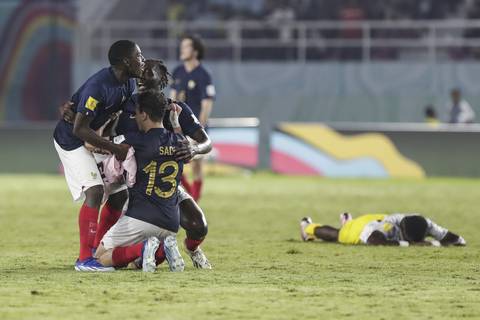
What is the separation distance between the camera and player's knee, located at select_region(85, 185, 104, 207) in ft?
33.1

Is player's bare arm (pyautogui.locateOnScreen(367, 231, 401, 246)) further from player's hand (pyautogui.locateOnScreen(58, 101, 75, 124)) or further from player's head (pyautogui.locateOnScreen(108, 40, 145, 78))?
player's hand (pyautogui.locateOnScreen(58, 101, 75, 124))

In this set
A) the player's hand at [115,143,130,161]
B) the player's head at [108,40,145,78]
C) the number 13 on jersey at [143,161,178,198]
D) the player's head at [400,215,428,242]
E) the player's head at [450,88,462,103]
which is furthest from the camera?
the player's head at [450,88,462,103]

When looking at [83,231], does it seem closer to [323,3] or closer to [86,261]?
[86,261]

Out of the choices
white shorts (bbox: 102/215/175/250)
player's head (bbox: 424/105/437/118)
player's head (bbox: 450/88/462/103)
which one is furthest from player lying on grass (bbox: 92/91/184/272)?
player's head (bbox: 424/105/437/118)

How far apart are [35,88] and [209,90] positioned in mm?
16887

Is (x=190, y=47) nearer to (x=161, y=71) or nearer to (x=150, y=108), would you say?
(x=161, y=71)

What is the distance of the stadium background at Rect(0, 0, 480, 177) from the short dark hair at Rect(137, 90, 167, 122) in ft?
57.5

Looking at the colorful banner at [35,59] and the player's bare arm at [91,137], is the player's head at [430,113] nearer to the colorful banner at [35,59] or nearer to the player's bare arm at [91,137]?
the colorful banner at [35,59]

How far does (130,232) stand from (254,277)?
1.06 meters

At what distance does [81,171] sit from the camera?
1012 centimetres

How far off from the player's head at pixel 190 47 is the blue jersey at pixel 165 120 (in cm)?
609

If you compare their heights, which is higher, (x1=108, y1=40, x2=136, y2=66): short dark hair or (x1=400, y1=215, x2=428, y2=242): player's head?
(x1=108, y1=40, x2=136, y2=66): short dark hair

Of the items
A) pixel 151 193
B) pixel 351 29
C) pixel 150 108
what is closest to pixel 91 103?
pixel 150 108

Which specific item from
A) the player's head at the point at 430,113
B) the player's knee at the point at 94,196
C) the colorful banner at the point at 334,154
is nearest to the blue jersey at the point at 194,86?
the player's knee at the point at 94,196
